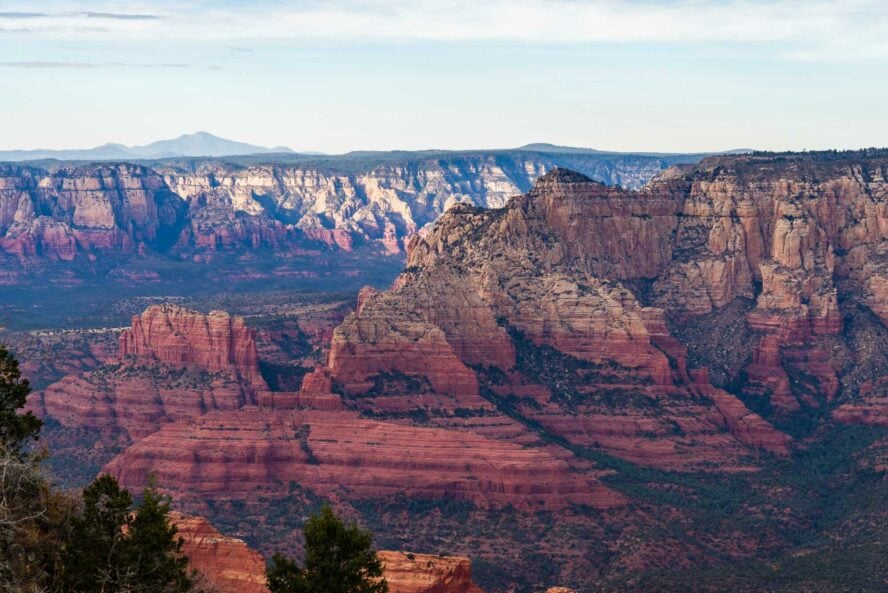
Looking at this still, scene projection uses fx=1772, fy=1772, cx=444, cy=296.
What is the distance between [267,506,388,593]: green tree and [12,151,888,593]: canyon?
45175mm

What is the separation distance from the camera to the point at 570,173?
6176 inches

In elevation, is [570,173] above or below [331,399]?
above

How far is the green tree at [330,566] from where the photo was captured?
2002 inches

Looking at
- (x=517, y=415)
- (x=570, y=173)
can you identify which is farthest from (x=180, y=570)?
(x=570, y=173)

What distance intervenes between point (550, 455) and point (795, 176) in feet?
188

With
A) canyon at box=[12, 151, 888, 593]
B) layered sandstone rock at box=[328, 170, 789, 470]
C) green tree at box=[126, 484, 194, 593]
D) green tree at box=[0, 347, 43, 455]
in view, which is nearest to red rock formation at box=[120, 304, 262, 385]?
canyon at box=[12, 151, 888, 593]

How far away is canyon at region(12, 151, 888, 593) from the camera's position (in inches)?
4296

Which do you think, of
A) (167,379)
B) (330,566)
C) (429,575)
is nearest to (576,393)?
(167,379)

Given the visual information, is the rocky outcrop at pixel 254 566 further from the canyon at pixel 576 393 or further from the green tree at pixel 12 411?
the canyon at pixel 576 393

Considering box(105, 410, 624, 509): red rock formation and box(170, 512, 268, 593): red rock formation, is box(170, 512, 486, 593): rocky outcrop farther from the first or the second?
box(105, 410, 624, 509): red rock formation

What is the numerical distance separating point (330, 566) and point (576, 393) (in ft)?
263

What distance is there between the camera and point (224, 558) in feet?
229

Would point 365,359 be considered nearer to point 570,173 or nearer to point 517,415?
point 517,415

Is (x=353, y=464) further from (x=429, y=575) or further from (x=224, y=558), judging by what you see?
(x=429, y=575)
